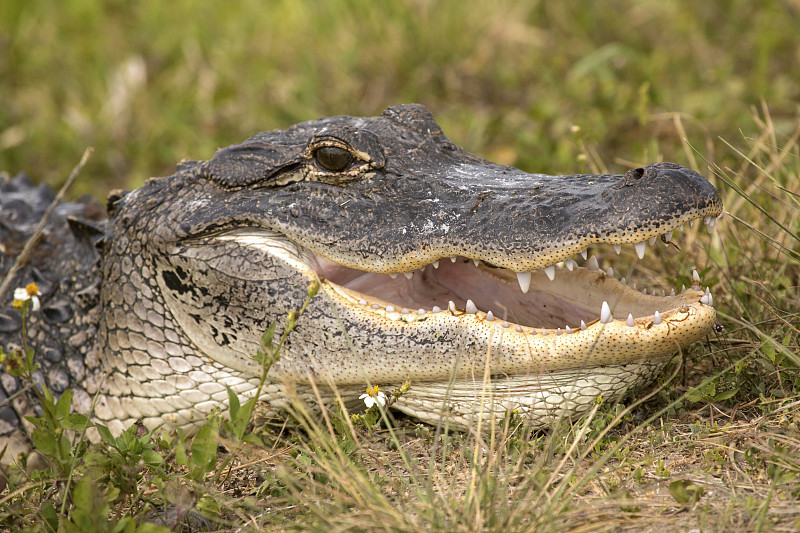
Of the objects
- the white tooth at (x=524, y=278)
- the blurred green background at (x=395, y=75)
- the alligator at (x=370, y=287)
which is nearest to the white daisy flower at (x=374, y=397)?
the alligator at (x=370, y=287)

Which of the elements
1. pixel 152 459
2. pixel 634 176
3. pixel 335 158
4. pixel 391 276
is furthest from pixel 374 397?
pixel 634 176

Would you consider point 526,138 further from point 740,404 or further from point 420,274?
point 740,404

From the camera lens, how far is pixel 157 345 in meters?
3.14

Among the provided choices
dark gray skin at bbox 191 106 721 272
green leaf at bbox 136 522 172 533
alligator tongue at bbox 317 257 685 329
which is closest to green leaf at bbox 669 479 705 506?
alligator tongue at bbox 317 257 685 329

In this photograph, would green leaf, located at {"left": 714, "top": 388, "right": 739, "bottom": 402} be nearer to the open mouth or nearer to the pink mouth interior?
the open mouth

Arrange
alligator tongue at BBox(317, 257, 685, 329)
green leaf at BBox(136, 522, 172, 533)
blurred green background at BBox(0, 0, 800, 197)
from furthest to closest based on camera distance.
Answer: blurred green background at BBox(0, 0, 800, 197) → alligator tongue at BBox(317, 257, 685, 329) → green leaf at BBox(136, 522, 172, 533)

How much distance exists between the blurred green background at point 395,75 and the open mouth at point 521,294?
7.23 ft

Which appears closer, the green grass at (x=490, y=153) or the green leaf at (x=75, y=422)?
the green grass at (x=490, y=153)

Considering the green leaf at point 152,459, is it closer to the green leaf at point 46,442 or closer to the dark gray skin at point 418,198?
the green leaf at point 46,442

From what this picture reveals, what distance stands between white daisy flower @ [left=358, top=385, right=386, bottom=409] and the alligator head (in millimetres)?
82

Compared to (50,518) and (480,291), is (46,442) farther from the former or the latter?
(480,291)

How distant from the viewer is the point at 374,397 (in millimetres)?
2701

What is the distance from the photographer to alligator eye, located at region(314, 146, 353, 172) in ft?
9.71

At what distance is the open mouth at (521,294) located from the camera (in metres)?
2.62
